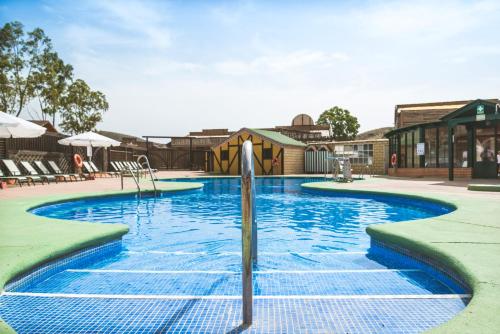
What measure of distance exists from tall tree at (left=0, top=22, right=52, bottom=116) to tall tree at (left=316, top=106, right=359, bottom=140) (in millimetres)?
33229

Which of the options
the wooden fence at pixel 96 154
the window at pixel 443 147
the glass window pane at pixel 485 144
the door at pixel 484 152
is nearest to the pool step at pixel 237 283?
the door at pixel 484 152

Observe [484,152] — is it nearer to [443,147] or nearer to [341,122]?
[443,147]

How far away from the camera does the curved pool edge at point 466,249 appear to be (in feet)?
7.38

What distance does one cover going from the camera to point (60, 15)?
6.66 metres

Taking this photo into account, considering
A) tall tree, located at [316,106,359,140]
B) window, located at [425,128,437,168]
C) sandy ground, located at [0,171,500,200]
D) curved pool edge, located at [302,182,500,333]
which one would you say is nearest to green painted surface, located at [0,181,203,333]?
curved pool edge, located at [302,182,500,333]

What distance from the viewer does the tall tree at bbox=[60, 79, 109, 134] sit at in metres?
38.8

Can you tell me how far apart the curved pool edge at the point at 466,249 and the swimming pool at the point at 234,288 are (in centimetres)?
21

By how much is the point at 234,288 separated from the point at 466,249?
257 cm

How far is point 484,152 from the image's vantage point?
17203 mm

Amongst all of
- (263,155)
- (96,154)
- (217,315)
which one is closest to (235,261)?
(217,315)

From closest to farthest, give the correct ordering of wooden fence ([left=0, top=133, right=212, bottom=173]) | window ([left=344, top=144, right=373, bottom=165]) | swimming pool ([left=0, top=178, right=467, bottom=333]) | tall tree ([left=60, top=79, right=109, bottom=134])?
swimming pool ([left=0, top=178, right=467, bottom=333]) < wooden fence ([left=0, top=133, right=212, bottom=173]) < window ([left=344, top=144, right=373, bottom=165]) < tall tree ([left=60, top=79, right=109, bottom=134])

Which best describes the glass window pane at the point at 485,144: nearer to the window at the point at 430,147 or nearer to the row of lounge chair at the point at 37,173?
the window at the point at 430,147

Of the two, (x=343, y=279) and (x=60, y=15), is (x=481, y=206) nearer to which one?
(x=343, y=279)

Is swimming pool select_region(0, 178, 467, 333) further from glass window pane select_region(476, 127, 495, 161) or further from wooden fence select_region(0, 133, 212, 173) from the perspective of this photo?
wooden fence select_region(0, 133, 212, 173)
